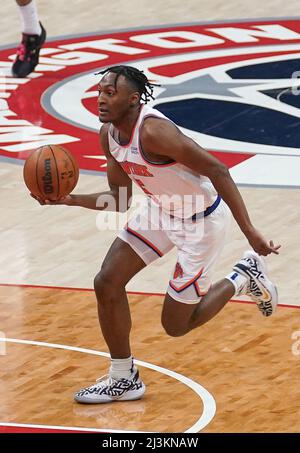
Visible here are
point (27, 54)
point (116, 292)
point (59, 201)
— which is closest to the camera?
point (59, 201)

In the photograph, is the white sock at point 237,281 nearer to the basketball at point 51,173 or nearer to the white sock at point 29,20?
the basketball at point 51,173

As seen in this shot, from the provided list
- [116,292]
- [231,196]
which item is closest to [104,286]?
[116,292]

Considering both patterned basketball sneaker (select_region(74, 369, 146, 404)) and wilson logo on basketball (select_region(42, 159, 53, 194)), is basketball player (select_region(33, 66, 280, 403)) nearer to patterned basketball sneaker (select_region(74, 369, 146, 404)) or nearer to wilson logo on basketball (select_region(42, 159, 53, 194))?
patterned basketball sneaker (select_region(74, 369, 146, 404))

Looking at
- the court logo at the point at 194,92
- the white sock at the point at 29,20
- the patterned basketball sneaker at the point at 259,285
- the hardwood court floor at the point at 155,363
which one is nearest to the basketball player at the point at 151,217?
the hardwood court floor at the point at 155,363

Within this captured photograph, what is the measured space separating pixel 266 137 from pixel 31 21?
3.51m

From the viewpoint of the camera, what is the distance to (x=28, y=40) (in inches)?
688

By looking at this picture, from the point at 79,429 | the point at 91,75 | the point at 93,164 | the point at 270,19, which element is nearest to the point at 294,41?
the point at 270,19

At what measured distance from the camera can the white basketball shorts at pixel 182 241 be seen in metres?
9.48

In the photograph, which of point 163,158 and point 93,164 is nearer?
point 163,158

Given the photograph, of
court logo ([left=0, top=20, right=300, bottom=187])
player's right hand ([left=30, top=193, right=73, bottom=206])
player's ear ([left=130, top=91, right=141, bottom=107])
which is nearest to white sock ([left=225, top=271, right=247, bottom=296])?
player's right hand ([left=30, top=193, right=73, bottom=206])

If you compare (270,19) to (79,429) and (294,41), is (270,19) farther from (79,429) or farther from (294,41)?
(79,429)

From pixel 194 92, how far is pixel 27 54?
2113 mm

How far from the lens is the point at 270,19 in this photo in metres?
20.5

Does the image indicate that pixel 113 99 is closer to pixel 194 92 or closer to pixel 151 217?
pixel 151 217
